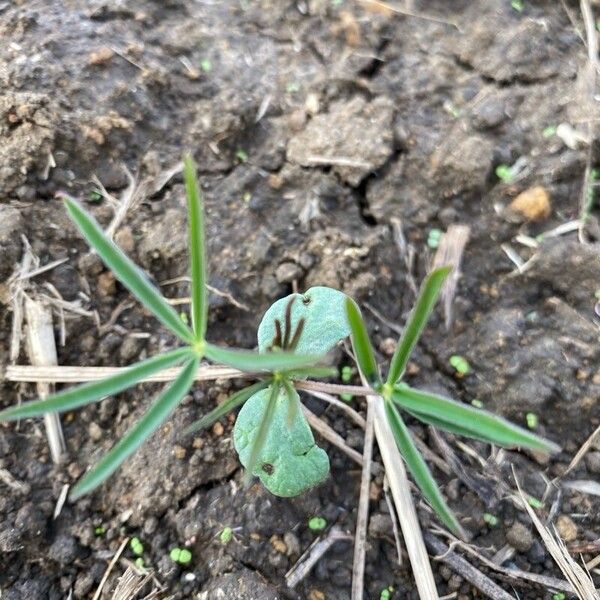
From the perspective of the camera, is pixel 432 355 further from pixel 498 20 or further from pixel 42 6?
pixel 42 6

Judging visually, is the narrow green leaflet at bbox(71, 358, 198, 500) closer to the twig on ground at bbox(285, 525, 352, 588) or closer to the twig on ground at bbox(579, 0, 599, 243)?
the twig on ground at bbox(285, 525, 352, 588)

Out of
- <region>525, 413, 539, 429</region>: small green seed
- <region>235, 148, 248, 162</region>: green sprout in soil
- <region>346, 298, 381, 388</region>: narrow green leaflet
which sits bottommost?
<region>525, 413, 539, 429</region>: small green seed

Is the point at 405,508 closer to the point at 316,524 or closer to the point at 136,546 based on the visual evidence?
the point at 316,524

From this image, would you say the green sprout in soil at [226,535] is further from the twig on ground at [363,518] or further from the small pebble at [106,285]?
the small pebble at [106,285]

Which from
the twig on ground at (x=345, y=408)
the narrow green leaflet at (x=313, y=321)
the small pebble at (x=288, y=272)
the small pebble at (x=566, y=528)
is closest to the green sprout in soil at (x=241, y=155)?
the small pebble at (x=288, y=272)

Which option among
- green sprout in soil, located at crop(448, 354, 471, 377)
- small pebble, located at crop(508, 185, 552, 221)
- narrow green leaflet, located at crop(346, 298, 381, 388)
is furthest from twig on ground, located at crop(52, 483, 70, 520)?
small pebble, located at crop(508, 185, 552, 221)

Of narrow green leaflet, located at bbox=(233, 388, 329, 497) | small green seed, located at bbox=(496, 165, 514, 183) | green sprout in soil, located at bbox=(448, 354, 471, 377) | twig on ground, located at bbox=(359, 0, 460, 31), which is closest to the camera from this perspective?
narrow green leaflet, located at bbox=(233, 388, 329, 497)

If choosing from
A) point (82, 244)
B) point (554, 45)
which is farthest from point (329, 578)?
point (554, 45)
